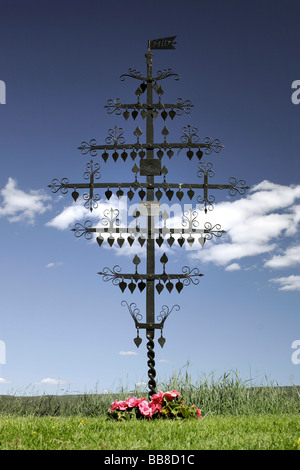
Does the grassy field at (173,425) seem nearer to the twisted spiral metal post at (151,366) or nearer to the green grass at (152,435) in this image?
the green grass at (152,435)

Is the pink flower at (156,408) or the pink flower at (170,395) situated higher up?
the pink flower at (170,395)

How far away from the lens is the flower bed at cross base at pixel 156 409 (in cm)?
696

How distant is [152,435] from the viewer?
544 cm

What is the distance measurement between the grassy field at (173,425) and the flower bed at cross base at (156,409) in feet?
0.84

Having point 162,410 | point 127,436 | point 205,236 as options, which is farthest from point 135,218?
point 127,436

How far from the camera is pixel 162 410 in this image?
698cm

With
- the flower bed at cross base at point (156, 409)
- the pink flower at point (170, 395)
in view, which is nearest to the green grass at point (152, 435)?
the flower bed at cross base at point (156, 409)

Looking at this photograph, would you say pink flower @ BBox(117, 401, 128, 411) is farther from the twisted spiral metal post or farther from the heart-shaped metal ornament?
the heart-shaped metal ornament

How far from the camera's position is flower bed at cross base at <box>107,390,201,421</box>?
6.96 m

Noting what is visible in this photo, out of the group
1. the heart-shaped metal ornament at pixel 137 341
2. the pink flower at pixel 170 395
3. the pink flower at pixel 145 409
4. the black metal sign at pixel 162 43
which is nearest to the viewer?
the pink flower at pixel 145 409

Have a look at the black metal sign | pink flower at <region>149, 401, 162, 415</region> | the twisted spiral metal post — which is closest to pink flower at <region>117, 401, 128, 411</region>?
pink flower at <region>149, 401, 162, 415</region>
